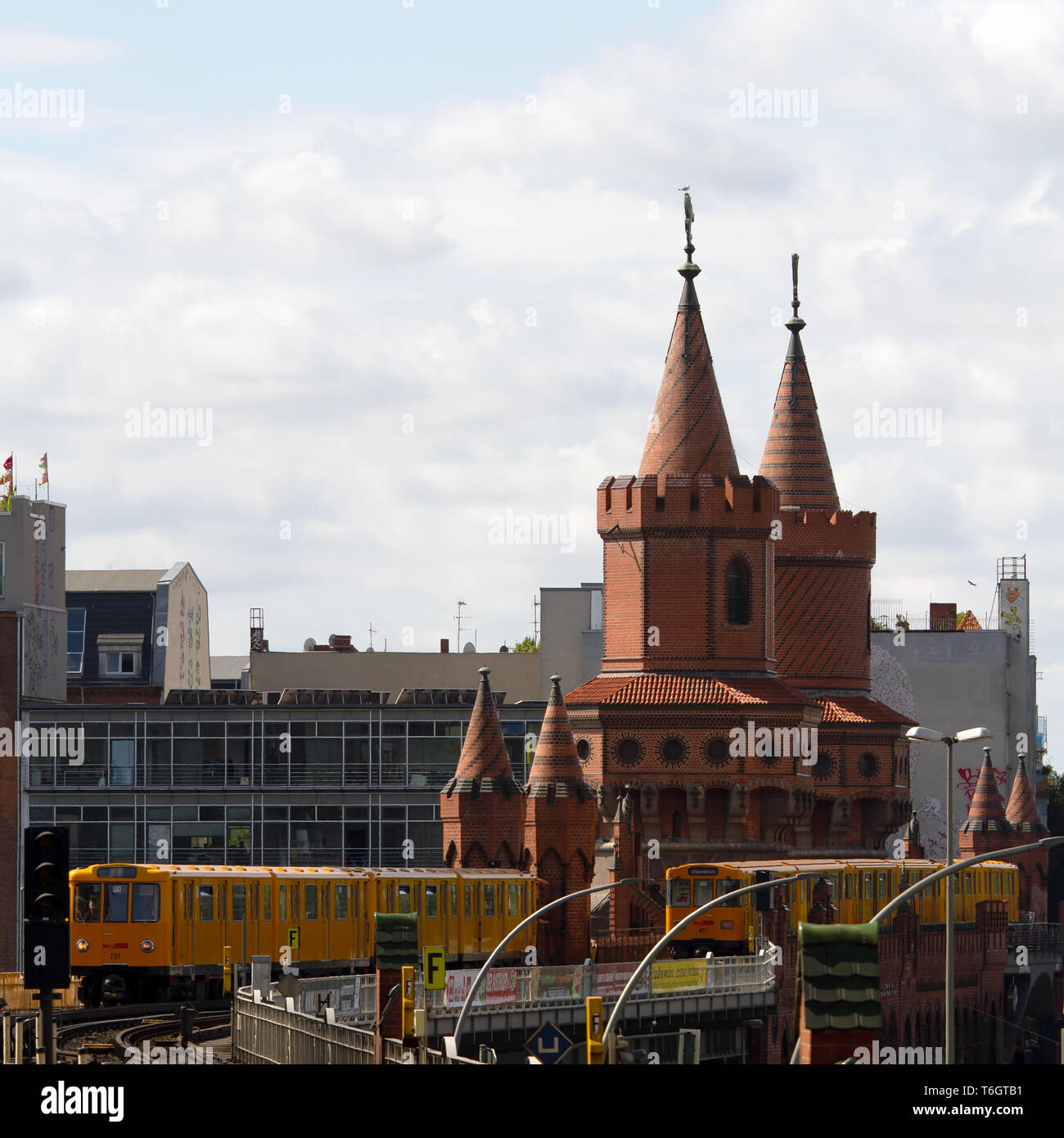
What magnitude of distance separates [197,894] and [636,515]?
2143cm

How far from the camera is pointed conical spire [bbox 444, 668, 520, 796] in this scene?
6375cm

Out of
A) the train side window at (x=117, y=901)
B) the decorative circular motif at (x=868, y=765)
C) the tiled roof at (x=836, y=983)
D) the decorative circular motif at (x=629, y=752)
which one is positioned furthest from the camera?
the decorative circular motif at (x=868, y=765)

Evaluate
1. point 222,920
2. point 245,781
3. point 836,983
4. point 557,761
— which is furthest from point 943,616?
point 836,983

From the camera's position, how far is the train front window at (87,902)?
54219 millimetres

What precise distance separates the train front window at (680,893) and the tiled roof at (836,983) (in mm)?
38408

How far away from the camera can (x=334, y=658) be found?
375ft

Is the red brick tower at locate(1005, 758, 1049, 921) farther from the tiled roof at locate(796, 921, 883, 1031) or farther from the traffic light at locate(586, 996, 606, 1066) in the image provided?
the tiled roof at locate(796, 921, 883, 1031)

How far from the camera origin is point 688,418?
71.4 metres

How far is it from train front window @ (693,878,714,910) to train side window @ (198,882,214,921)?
13766mm

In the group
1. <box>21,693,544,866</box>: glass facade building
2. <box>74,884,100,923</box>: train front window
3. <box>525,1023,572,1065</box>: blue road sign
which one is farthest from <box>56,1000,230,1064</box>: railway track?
<box>21,693,544,866</box>: glass facade building

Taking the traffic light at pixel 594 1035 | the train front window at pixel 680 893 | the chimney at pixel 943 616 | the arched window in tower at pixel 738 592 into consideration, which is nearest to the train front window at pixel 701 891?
the train front window at pixel 680 893

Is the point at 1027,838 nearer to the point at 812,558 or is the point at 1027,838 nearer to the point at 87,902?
the point at 812,558

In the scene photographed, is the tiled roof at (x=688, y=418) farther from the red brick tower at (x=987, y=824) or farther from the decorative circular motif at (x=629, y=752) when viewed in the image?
the red brick tower at (x=987, y=824)
